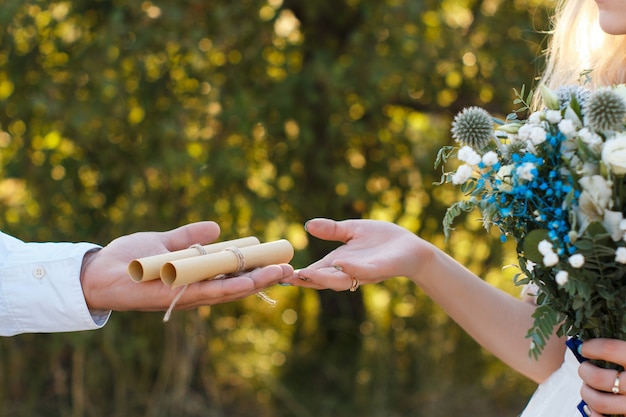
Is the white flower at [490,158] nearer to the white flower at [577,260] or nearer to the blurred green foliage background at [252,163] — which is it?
the white flower at [577,260]

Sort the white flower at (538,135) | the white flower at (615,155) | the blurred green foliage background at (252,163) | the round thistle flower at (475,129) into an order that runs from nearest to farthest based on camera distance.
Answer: the white flower at (615,155) < the white flower at (538,135) < the round thistle flower at (475,129) < the blurred green foliage background at (252,163)

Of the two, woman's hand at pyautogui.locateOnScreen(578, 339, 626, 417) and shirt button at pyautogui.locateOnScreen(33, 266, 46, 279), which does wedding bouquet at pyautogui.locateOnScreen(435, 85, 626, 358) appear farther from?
shirt button at pyautogui.locateOnScreen(33, 266, 46, 279)

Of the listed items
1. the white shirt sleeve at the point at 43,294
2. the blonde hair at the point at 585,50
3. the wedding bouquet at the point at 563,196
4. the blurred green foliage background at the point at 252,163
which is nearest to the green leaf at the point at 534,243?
the wedding bouquet at the point at 563,196

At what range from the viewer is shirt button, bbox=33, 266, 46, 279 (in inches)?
68.7

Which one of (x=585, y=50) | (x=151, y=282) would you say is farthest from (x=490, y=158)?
(x=585, y=50)

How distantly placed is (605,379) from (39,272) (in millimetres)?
1164

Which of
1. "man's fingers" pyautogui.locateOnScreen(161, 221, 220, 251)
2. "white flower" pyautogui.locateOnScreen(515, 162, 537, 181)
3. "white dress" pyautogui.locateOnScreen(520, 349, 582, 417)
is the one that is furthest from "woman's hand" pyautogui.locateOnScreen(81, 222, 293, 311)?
"white dress" pyautogui.locateOnScreen(520, 349, 582, 417)

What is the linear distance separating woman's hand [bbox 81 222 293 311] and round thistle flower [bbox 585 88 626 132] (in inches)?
27.4

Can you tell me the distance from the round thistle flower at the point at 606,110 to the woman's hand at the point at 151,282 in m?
0.70

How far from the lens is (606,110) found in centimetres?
129

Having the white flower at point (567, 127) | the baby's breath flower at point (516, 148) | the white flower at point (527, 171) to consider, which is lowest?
the white flower at point (527, 171)

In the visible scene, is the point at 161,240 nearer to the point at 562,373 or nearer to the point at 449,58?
the point at 562,373

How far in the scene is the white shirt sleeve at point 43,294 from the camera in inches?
68.6

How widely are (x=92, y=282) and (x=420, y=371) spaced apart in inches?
113
